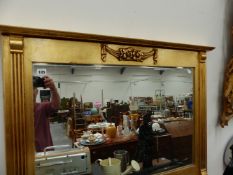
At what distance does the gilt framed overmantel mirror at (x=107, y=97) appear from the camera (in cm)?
75

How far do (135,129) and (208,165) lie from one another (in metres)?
0.51

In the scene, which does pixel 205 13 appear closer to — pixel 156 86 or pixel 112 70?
pixel 156 86

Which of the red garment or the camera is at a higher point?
the camera

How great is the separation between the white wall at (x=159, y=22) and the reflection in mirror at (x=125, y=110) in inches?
6.0

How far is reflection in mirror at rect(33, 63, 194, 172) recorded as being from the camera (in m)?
0.84

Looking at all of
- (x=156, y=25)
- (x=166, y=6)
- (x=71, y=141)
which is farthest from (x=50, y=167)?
(x=166, y=6)

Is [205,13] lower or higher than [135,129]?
higher

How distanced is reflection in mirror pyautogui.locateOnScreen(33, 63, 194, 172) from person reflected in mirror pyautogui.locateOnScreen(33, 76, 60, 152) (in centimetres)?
1

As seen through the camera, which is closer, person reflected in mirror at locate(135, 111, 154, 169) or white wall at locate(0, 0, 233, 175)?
white wall at locate(0, 0, 233, 175)

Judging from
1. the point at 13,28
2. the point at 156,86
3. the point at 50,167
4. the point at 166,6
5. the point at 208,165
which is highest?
the point at 166,6

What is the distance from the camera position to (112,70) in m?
0.92

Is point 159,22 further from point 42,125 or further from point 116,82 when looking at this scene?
point 42,125

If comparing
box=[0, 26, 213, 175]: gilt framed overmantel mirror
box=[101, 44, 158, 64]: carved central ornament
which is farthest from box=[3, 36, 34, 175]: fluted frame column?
box=[101, 44, 158, 64]: carved central ornament

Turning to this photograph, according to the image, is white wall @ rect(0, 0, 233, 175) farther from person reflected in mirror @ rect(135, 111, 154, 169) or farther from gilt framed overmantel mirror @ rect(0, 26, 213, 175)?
person reflected in mirror @ rect(135, 111, 154, 169)
